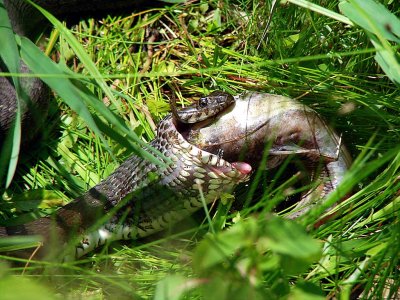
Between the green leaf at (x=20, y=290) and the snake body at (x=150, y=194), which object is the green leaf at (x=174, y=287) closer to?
the green leaf at (x=20, y=290)

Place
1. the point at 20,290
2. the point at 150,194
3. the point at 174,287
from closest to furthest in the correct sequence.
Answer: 1. the point at 20,290
2. the point at 174,287
3. the point at 150,194

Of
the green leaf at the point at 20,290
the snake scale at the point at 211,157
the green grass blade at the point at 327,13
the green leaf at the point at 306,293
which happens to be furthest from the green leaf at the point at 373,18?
the green leaf at the point at 20,290

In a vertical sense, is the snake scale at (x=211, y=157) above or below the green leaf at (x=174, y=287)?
below

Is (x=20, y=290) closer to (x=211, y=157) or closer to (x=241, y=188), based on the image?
(x=211, y=157)

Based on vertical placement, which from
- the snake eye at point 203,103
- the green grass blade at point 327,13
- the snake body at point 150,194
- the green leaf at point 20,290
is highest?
the green grass blade at point 327,13

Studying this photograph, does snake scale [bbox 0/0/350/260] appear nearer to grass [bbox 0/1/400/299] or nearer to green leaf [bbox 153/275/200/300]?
grass [bbox 0/1/400/299]

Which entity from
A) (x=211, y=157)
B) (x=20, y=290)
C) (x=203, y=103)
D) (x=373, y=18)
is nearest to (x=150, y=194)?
(x=211, y=157)

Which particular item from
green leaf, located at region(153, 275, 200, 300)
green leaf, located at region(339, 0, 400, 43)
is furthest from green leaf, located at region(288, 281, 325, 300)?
green leaf, located at region(339, 0, 400, 43)

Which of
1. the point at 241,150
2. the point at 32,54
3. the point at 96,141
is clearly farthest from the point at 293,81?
the point at 32,54
